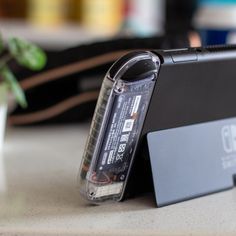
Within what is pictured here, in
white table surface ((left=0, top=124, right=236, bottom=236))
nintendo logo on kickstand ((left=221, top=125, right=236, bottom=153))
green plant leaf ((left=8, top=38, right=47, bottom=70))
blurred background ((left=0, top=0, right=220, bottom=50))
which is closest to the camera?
white table surface ((left=0, top=124, right=236, bottom=236))

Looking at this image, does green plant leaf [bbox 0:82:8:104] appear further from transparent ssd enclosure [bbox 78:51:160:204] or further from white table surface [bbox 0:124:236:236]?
transparent ssd enclosure [bbox 78:51:160:204]

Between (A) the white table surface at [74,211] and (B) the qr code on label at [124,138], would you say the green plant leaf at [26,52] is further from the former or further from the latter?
(B) the qr code on label at [124,138]

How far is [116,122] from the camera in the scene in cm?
57

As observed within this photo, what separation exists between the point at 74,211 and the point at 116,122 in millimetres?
102

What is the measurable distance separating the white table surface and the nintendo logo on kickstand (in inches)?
2.0

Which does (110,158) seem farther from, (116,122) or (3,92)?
(3,92)

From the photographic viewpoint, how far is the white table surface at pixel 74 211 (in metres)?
0.53

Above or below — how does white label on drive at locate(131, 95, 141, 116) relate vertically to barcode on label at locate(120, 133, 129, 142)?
above

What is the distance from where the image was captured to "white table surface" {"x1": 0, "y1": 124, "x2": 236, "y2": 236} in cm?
53

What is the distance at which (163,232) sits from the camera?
1.73 feet

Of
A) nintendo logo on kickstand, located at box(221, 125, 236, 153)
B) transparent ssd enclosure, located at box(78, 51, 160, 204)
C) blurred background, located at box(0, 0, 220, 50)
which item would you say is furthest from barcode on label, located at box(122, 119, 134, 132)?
blurred background, located at box(0, 0, 220, 50)

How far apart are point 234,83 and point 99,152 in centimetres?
18

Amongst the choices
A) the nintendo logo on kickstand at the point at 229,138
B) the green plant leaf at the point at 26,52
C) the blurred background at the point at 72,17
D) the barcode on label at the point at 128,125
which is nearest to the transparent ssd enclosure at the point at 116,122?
the barcode on label at the point at 128,125

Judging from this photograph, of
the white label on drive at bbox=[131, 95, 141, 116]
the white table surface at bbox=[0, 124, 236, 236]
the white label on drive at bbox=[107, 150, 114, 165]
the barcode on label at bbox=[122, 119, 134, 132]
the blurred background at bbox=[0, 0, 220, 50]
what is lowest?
the blurred background at bbox=[0, 0, 220, 50]
